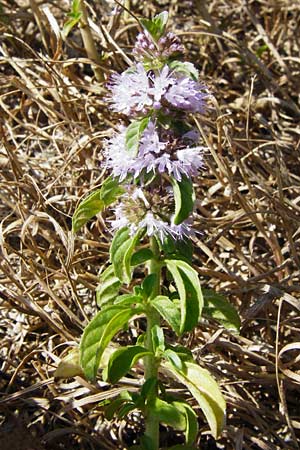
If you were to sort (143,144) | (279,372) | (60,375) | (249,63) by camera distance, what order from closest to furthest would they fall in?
(143,144), (60,375), (279,372), (249,63)

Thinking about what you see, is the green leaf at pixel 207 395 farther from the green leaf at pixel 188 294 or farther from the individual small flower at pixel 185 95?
the individual small flower at pixel 185 95

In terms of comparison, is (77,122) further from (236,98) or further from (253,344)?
(253,344)

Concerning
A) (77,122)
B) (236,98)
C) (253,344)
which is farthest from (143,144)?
(236,98)

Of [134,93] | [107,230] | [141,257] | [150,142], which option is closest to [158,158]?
[150,142]

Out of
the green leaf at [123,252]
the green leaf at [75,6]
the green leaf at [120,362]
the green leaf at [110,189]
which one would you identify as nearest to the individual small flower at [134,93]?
the green leaf at [110,189]

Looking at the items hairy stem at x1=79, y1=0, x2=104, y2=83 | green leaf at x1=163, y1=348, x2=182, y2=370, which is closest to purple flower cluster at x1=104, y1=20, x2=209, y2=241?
green leaf at x1=163, y1=348, x2=182, y2=370

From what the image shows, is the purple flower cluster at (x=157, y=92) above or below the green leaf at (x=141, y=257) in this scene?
above

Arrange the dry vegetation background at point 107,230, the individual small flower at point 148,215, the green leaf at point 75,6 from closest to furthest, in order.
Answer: the individual small flower at point 148,215
the dry vegetation background at point 107,230
the green leaf at point 75,6
